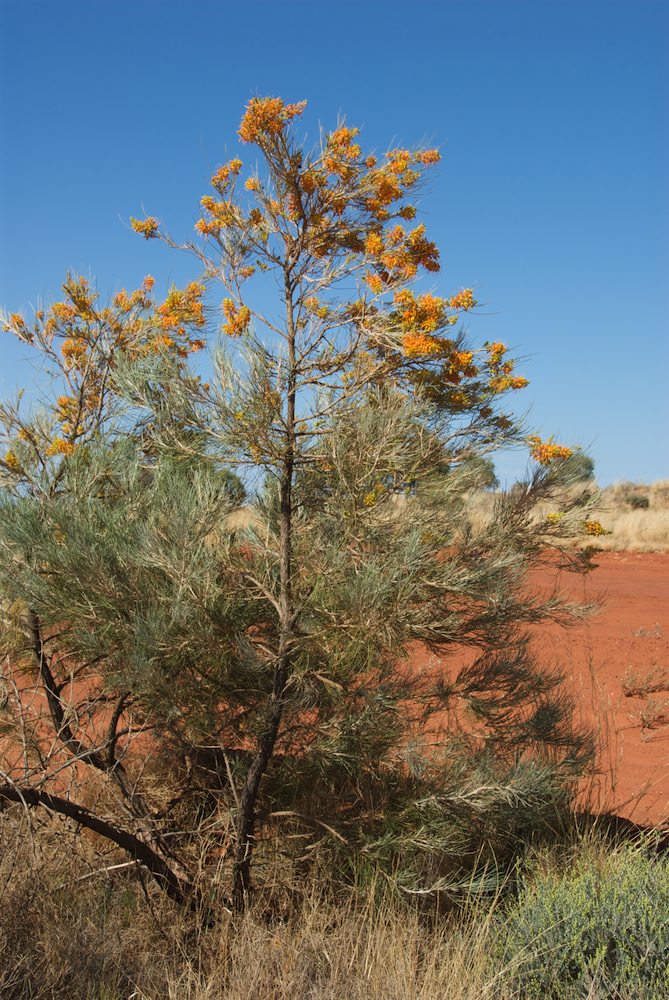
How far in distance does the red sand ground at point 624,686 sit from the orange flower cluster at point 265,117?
9.62 feet

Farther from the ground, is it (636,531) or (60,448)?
(636,531)

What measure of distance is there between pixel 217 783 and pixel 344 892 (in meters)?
1.25

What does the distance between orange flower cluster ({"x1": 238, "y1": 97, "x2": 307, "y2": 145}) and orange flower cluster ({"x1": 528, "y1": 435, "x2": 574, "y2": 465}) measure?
193cm

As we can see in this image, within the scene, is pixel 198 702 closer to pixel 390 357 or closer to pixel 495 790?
pixel 495 790

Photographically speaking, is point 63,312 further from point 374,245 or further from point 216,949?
point 216,949

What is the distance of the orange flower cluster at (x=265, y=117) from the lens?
4.00 m

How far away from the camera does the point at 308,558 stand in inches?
161

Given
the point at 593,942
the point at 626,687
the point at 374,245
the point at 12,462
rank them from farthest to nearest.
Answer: the point at 626,687 < the point at 12,462 < the point at 374,245 < the point at 593,942

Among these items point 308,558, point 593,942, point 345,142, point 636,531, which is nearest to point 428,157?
point 345,142

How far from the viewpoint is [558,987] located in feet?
11.0

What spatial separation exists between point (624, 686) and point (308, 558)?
516 cm

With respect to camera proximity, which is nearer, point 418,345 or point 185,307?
point 418,345

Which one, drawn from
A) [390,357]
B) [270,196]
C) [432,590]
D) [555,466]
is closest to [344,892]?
[432,590]

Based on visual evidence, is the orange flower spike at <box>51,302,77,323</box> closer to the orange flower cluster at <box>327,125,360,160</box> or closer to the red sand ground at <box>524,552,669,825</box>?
the orange flower cluster at <box>327,125,360,160</box>
